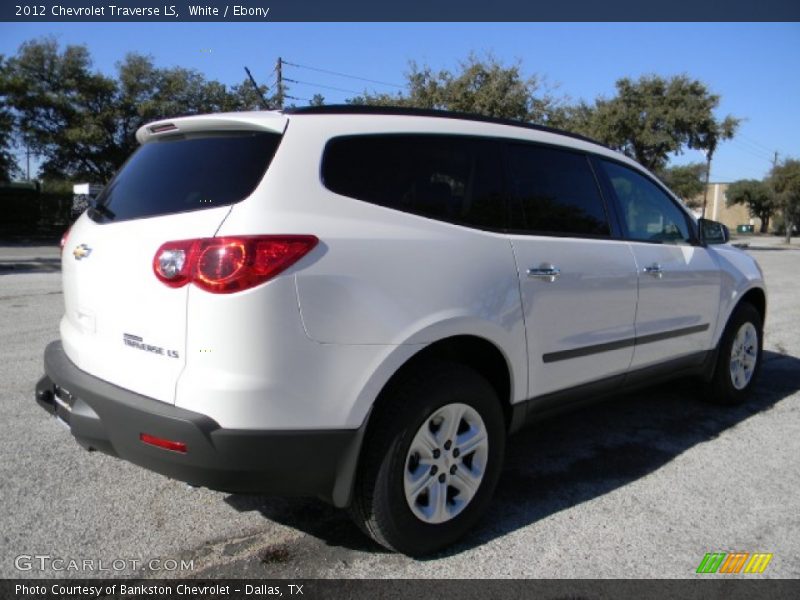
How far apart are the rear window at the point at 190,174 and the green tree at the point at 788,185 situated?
56461mm

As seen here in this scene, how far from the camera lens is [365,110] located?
278cm

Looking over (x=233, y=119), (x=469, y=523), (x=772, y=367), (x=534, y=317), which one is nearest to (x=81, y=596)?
(x=469, y=523)

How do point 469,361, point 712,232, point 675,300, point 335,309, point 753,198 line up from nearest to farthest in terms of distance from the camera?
point 335,309
point 469,361
point 675,300
point 712,232
point 753,198

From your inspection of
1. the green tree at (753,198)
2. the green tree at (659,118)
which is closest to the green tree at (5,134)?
the green tree at (659,118)

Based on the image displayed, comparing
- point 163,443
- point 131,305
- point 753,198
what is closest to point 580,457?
point 163,443

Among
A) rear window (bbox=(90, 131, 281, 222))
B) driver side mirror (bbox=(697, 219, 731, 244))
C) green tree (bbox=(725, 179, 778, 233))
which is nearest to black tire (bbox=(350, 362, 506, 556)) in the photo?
rear window (bbox=(90, 131, 281, 222))

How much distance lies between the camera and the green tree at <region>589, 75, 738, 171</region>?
30656 mm

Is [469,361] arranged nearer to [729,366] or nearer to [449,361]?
[449,361]

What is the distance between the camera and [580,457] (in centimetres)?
390

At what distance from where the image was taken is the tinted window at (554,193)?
3223 millimetres

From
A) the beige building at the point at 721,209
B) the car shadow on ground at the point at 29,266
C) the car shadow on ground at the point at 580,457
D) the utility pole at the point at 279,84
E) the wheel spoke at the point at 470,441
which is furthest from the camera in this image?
the beige building at the point at 721,209

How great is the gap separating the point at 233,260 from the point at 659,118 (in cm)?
3267

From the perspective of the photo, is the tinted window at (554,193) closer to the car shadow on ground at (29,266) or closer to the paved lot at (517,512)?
the paved lot at (517,512)

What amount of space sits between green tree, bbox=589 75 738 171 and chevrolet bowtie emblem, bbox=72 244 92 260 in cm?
3076
